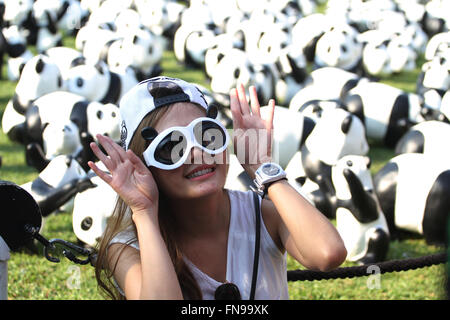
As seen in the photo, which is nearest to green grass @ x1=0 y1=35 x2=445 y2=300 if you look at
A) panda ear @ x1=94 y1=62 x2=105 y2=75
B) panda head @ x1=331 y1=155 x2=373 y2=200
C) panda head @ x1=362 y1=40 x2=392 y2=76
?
panda head @ x1=331 y1=155 x2=373 y2=200

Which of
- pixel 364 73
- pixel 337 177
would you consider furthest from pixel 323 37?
pixel 337 177

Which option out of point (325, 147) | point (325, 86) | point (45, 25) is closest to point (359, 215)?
point (325, 147)

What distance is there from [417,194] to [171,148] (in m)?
2.92

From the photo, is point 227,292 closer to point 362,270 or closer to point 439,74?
point 362,270

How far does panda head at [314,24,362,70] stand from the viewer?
830cm

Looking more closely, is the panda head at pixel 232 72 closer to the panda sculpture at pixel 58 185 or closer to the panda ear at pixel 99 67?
the panda ear at pixel 99 67

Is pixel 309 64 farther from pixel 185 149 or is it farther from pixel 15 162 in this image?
pixel 185 149

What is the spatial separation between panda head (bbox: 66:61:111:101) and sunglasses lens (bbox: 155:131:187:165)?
5060 millimetres

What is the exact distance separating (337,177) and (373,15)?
23.3 feet

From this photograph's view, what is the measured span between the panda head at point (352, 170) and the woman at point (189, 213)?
2.28 m

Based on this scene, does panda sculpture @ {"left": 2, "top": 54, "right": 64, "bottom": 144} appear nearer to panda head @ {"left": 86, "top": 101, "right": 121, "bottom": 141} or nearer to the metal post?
panda head @ {"left": 86, "top": 101, "right": 121, "bottom": 141}

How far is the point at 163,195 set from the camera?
1.83 metres

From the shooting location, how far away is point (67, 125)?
17.6ft

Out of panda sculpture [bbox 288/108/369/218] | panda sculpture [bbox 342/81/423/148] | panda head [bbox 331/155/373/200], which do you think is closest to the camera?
panda head [bbox 331/155/373/200]
